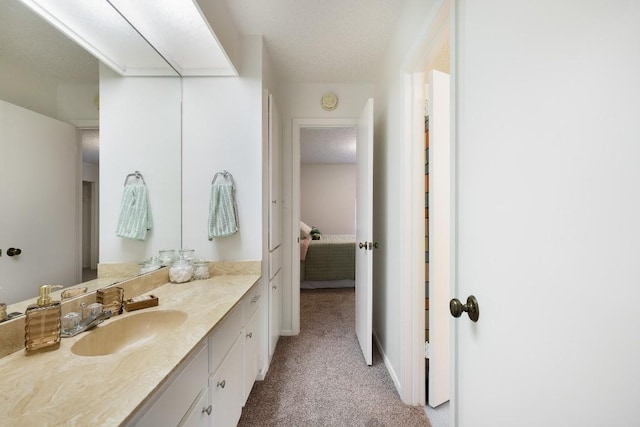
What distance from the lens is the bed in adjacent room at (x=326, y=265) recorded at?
13.3 feet

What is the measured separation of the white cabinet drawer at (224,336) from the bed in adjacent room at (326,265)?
8.98ft

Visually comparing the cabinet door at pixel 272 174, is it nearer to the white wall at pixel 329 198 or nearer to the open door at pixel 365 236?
the open door at pixel 365 236

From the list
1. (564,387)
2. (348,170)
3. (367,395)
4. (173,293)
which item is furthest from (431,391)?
(348,170)

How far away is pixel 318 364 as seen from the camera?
2004 millimetres

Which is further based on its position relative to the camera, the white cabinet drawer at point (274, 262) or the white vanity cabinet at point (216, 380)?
the white cabinet drawer at point (274, 262)

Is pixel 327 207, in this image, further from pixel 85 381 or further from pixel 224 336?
pixel 85 381

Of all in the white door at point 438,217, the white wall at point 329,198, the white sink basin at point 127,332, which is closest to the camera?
the white sink basin at point 127,332

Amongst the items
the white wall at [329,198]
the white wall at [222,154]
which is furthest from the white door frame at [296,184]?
the white wall at [329,198]

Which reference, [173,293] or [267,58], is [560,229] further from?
[267,58]

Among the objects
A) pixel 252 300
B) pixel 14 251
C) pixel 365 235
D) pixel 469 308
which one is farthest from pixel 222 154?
pixel 469 308

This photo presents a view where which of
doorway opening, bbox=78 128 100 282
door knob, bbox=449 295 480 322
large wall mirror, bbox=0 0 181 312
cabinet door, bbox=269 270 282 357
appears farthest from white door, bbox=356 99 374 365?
doorway opening, bbox=78 128 100 282

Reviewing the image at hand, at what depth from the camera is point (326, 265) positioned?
409 cm

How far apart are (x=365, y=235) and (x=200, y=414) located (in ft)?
5.03

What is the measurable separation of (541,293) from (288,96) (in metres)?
2.53
